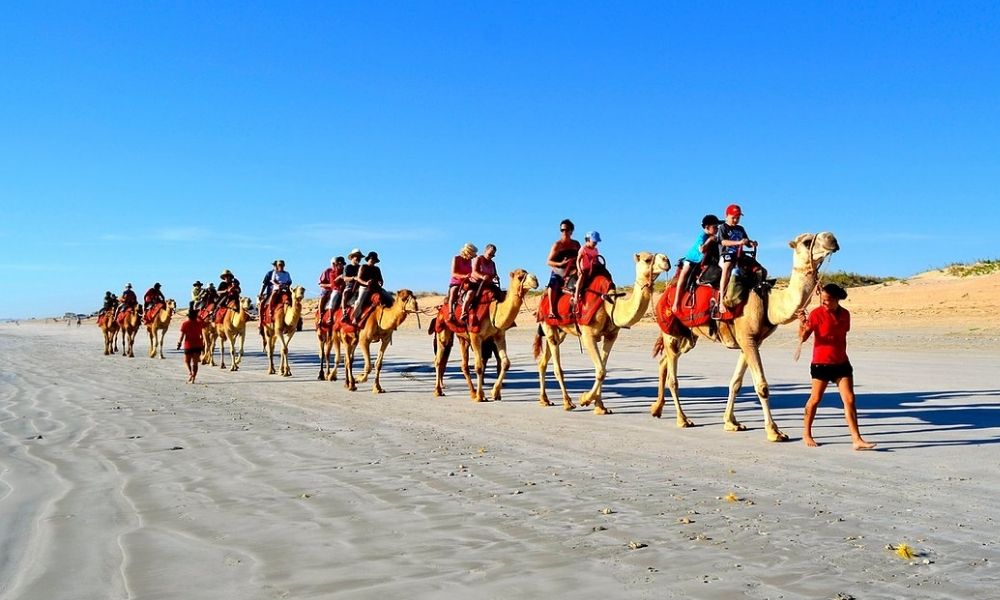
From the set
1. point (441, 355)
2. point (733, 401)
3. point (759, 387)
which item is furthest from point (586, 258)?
point (441, 355)

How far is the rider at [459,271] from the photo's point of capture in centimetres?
1750

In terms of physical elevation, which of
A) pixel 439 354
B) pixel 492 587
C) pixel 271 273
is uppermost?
pixel 271 273

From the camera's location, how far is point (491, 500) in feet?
24.1

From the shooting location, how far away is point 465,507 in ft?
23.2

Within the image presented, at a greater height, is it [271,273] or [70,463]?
[271,273]

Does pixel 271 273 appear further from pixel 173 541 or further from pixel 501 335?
pixel 173 541

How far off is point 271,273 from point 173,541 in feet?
68.1

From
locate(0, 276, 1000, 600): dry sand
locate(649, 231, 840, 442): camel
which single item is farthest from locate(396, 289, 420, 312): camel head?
locate(649, 231, 840, 442): camel

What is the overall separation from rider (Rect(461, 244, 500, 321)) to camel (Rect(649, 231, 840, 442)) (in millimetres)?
4756

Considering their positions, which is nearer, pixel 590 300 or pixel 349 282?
pixel 590 300

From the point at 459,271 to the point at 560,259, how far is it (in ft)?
9.10

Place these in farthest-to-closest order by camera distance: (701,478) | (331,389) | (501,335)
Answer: (331,389) < (501,335) < (701,478)

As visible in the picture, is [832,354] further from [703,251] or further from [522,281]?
[522,281]

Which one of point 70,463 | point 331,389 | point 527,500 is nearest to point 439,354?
point 331,389
